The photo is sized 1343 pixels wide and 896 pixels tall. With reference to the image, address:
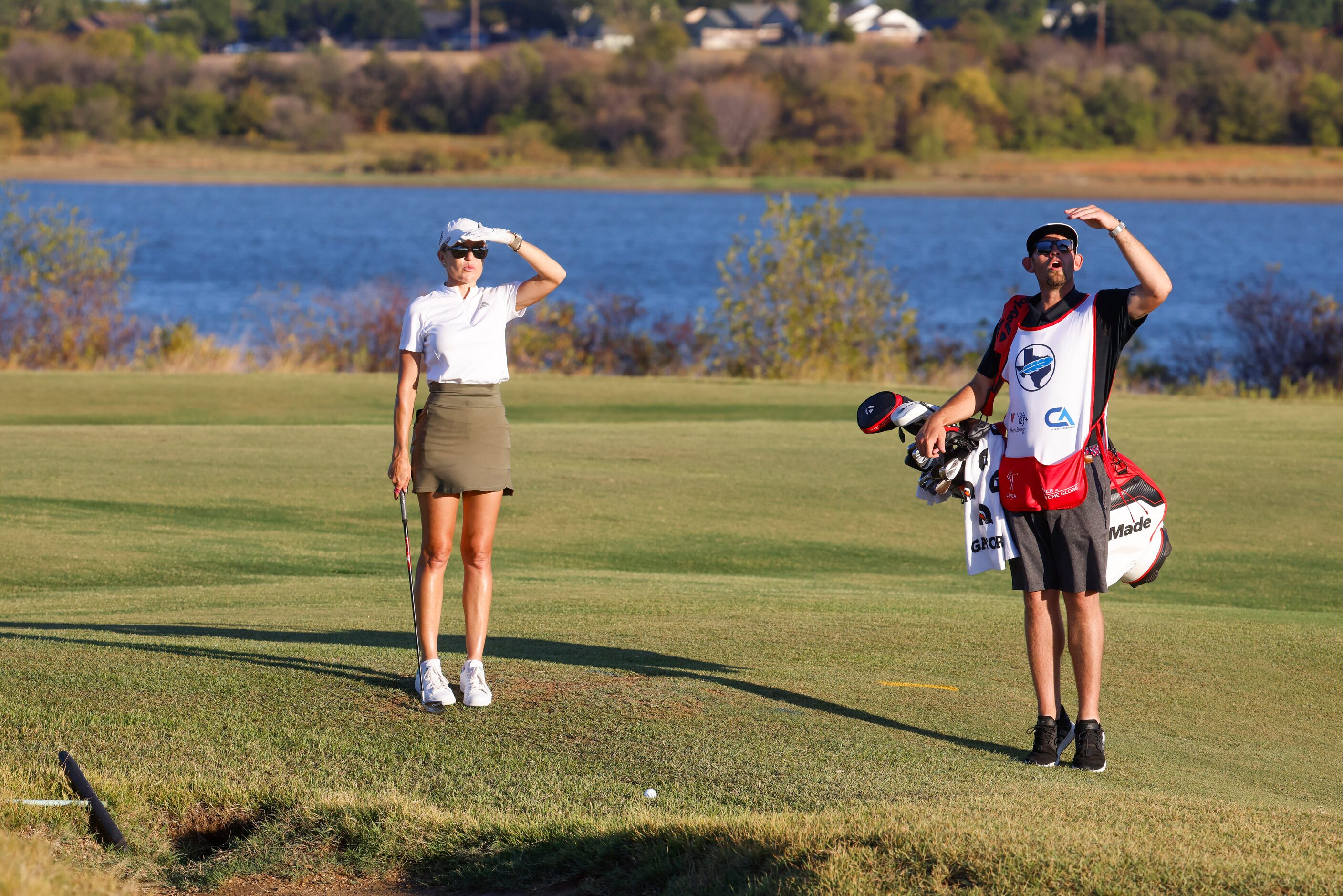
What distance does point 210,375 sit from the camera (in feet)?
74.6

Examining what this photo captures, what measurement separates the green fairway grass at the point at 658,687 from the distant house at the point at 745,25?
481 ft

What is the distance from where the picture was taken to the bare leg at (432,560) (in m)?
6.54

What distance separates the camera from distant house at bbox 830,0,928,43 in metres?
158

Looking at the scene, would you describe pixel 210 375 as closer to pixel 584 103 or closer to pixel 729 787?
pixel 729 787

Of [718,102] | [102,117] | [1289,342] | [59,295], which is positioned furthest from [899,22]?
[59,295]

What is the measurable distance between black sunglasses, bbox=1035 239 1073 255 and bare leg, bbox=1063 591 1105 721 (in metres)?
1.26

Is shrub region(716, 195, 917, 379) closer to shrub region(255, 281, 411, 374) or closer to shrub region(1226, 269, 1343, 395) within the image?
shrub region(255, 281, 411, 374)

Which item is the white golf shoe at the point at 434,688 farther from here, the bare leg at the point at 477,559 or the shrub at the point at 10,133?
the shrub at the point at 10,133

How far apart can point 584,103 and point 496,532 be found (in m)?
92.5

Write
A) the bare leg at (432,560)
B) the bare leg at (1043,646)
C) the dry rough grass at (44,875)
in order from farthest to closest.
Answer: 1. the bare leg at (432,560)
2. the bare leg at (1043,646)
3. the dry rough grass at (44,875)

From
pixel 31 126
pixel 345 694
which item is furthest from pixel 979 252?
pixel 345 694

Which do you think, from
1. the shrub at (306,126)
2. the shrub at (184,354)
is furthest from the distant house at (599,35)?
the shrub at (184,354)

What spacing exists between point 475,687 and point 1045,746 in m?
2.21

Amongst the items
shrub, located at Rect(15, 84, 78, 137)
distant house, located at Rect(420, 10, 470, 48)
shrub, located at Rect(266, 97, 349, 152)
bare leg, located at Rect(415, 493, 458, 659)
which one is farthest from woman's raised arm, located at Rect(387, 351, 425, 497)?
distant house, located at Rect(420, 10, 470, 48)
